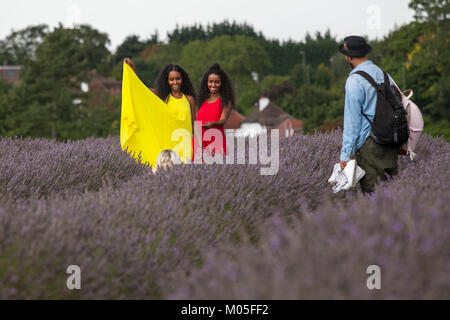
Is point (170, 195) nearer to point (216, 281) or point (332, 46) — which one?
point (216, 281)

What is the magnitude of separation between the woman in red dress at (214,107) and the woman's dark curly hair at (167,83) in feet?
0.49

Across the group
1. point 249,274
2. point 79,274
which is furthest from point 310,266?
Answer: point 79,274

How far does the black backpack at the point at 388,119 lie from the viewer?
4.07m

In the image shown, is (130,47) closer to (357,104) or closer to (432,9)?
(432,9)

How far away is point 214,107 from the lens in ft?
19.9

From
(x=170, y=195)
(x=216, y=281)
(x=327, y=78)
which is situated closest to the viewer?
(x=216, y=281)

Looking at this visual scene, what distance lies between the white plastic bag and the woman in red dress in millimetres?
1870

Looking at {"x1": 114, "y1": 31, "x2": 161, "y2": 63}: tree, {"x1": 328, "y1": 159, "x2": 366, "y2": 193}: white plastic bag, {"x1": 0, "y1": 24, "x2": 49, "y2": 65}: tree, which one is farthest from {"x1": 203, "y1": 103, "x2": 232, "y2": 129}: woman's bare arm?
{"x1": 114, "y1": 31, "x2": 161, "y2": 63}: tree

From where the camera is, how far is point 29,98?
3528 centimetres

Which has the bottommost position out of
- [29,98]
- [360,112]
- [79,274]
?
[79,274]

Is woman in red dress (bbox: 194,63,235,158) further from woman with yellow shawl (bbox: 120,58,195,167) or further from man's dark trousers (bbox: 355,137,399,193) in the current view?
man's dark trousers (bbox: 355,137,399,193)

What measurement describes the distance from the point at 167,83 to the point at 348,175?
2863 millimetres

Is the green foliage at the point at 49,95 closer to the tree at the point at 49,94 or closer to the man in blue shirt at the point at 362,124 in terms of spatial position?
the tree at the point at 49,94

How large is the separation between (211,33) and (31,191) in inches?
4389
